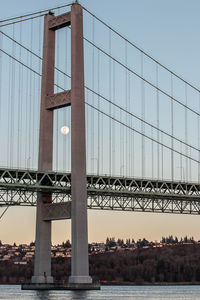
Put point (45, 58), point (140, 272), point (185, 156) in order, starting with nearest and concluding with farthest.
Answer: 1. point (45, 58)
2. point (185, 156)
3. point (140, 272)

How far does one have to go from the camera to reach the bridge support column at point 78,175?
228 ft

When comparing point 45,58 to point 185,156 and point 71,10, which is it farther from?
point 185,156

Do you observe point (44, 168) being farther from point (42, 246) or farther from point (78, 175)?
point (42, 246)

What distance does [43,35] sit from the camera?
76875 mm

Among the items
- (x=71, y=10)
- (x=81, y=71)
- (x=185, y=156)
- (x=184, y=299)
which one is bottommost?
(x=184, y=299)

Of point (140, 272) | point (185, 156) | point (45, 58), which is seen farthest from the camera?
point (140, 272)

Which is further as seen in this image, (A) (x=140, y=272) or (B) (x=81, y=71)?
(A) (x=140, y=272)

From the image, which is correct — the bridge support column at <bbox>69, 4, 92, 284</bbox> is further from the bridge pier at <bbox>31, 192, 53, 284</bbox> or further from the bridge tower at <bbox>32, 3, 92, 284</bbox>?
the bridge pier at <bbox>31, 192, 53, 284</bbox>

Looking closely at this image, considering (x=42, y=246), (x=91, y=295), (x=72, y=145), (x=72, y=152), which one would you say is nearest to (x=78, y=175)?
(x=72, y=152)

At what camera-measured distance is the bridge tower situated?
228 ft

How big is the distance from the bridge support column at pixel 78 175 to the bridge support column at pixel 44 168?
3785 millimetres

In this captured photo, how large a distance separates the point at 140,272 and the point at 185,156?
8811 cm

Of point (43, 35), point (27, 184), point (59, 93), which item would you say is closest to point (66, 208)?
point (27, 184)

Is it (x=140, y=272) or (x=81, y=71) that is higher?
(x=81, y=71)
